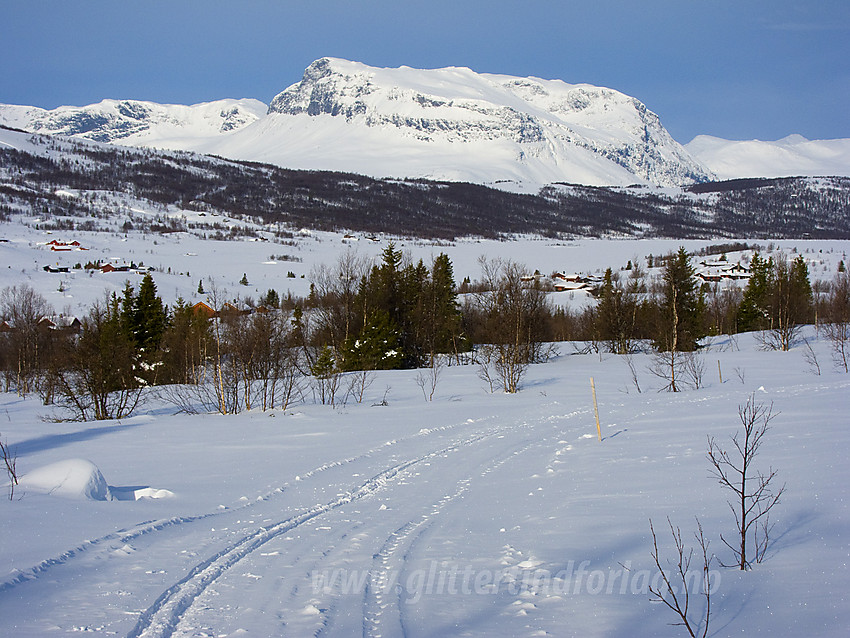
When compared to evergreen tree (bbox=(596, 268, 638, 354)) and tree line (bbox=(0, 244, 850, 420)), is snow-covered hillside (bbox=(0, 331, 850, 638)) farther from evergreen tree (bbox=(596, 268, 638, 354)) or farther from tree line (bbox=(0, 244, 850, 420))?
evergreen tree (bbox=(596, 268, 638, 354))

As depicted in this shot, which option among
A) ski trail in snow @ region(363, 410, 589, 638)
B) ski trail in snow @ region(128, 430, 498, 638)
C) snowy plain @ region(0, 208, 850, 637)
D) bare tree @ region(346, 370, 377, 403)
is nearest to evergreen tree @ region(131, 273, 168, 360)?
bare tree @ region(346, 370, 377, 403)

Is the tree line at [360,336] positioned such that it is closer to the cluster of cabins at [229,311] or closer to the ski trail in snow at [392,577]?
the cluster of cabins at [229,311]

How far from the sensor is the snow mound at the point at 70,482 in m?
8.42

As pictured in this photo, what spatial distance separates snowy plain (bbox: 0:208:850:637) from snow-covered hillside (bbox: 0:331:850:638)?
0.09 feet

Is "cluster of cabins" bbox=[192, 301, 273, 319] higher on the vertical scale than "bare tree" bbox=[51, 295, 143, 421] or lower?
higher

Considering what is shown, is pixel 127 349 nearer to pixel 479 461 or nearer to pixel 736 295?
pixel 479 461

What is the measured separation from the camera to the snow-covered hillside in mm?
4777

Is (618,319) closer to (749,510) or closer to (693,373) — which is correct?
(693,373)

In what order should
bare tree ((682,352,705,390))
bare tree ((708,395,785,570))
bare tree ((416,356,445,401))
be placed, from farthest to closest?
1. bare tree ((682,352,705,390))
2. bare tree ((416,356,445,401))
3. bare tree ((708,395,785,570))

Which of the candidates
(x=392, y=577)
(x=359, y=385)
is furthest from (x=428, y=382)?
(x=392, y=577)

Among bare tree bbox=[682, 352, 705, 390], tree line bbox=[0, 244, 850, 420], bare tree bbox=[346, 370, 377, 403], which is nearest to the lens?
tree line bbox=[0, 244, 850, 420]

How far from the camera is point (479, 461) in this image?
12531 millimetres

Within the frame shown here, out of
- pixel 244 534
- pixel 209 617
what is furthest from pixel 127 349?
pixel 209 617

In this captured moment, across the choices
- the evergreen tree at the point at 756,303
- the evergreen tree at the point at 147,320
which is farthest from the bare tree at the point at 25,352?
the evergreen tree at the point at 756,303
